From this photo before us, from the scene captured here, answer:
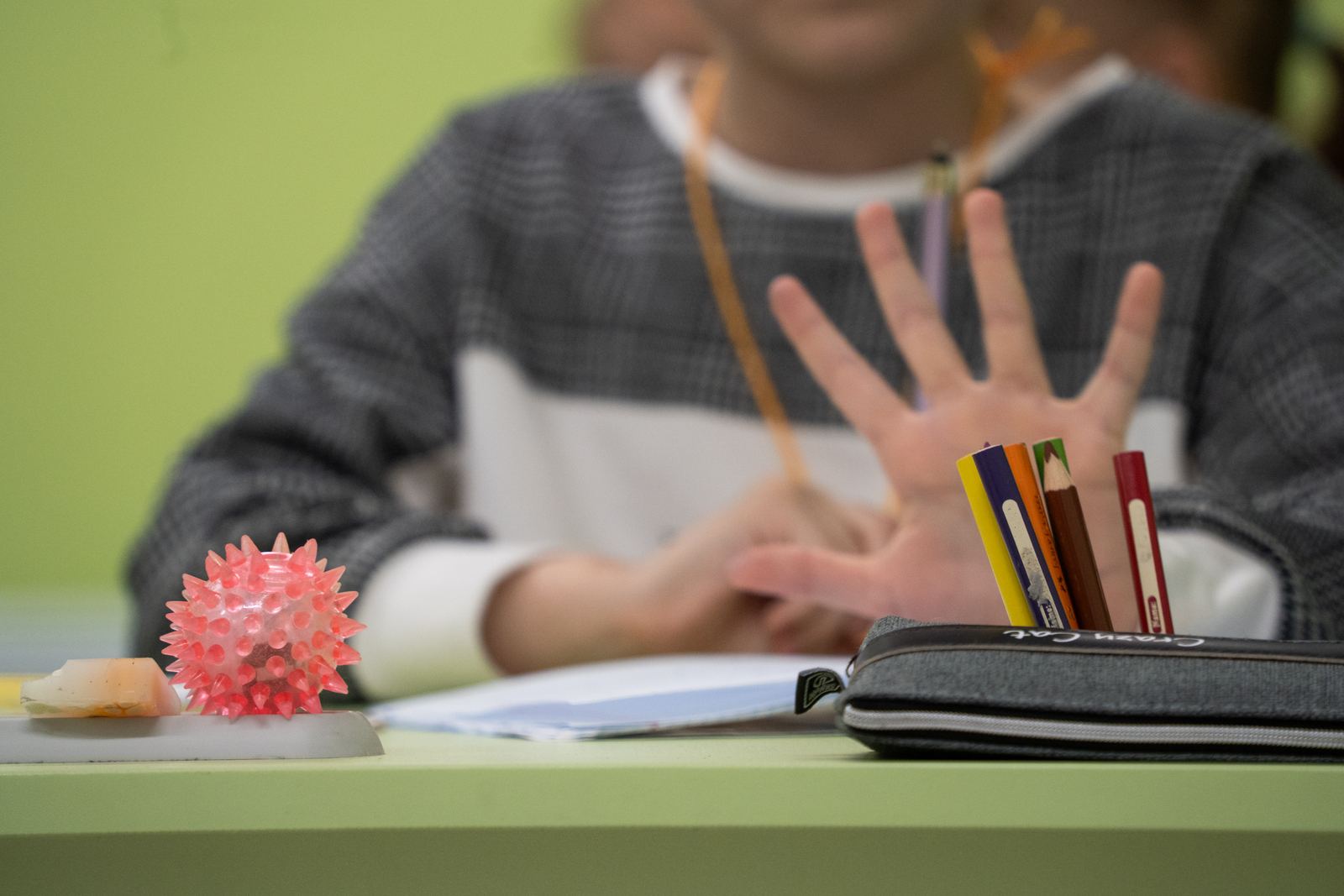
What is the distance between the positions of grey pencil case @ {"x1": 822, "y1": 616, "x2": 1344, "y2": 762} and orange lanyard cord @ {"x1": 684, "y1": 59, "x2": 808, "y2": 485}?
21.1 inches

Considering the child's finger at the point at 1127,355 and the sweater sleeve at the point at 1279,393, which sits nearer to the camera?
the child's finger at the point at 1127,355

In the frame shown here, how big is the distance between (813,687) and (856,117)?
652mm

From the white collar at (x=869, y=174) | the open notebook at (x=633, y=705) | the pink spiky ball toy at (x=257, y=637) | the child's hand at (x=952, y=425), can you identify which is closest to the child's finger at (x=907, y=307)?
the child's hand at (x=952, y=425)

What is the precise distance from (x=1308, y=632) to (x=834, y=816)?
1.28 ft

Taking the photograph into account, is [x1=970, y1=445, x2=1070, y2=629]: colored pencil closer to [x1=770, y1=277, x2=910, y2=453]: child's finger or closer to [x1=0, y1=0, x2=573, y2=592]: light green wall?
[x1=770, y1=277, x2=910, y2=453]: child's finger

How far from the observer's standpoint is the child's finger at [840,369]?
0.49 metres

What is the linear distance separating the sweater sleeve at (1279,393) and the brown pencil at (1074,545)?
0.26m

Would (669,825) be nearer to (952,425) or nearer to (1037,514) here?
(1037,514)

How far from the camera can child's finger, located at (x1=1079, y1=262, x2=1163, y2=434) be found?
18.3 inches

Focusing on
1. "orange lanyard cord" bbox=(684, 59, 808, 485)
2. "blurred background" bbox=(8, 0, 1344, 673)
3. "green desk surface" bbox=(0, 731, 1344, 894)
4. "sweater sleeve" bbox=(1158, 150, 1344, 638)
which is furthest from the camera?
"blurred background" bbox=(8, 0, 1344, 673)

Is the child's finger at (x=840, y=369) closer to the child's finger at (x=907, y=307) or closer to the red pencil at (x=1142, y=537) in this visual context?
the child's finger at (x=907, y=307)

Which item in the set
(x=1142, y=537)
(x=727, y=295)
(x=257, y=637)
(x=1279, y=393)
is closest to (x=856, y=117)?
(x=727, y=295)

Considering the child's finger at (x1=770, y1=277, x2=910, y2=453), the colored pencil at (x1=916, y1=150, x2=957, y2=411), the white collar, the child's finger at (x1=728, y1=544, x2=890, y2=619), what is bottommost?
the child's finger at (x1=728, y1=544, x2=890, y2=619)

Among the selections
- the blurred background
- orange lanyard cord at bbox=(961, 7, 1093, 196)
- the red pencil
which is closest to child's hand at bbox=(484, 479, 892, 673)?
the red pencil
